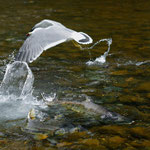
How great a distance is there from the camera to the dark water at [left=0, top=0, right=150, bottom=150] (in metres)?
3.78

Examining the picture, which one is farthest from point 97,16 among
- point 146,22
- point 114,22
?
point 146,22

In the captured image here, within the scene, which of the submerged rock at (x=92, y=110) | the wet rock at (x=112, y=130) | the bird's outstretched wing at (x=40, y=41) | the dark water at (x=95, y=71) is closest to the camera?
the dark water at (x=95, y=71)

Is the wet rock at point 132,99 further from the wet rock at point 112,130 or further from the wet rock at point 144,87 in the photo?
the wet rock at point 112,130

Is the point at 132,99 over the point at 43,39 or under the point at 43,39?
under

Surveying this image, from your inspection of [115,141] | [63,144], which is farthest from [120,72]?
[63,144]

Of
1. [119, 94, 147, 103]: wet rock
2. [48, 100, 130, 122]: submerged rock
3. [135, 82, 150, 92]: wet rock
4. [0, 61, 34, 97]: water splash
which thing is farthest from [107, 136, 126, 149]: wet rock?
[0, 61, 34, 97]: water splash

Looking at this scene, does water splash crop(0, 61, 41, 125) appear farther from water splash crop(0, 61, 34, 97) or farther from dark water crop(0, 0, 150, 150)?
dark water crop(0, 0, 150, 150)

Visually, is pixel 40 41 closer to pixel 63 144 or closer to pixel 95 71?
pixel 95 71

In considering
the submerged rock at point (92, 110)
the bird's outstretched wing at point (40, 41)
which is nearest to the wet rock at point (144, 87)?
the submerged rock at point (92, 110)

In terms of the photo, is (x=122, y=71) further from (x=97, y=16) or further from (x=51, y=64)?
(x=97, y=16)

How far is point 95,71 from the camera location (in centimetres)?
609

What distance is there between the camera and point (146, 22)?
9.66m

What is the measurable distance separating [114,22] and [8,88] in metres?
5.23

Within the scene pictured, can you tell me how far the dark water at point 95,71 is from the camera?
3775 mm
